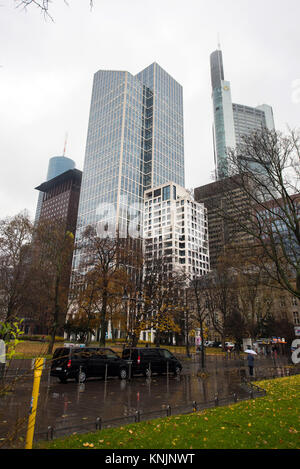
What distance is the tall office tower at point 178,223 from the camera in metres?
106

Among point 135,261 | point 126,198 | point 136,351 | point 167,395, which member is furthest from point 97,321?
point 126,198

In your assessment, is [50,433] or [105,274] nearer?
[50,433]

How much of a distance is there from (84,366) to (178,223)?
313 ft

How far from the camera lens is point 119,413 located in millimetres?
9102

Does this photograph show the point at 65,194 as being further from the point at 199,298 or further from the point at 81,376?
the point at 81,376

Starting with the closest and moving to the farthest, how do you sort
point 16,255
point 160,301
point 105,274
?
1. point 16,255
2. point 105,274
3. point 160,301

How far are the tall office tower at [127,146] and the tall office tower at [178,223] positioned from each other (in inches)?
238

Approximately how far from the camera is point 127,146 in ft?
364

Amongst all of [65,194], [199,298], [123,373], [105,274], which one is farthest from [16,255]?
[65,194]

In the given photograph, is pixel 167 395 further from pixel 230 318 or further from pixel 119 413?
pixel 230 318

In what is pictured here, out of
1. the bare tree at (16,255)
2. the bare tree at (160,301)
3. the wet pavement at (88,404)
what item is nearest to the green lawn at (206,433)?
the wet pavement at (88,404)

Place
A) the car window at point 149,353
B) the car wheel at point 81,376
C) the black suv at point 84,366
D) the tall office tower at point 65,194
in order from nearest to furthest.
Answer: the black suv at point 84,366, the car wheel at point 81,376, the car window at point 149,353, the tall office tower at point 65,194

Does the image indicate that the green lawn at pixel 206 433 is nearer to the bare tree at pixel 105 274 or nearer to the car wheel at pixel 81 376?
the car wheel at pixel 81 376
